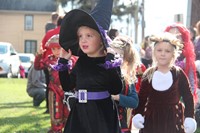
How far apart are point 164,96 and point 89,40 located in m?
1.16

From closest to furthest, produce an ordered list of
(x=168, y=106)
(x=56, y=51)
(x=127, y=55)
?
(x=168, y=106) < (x=127, y=55) < (x=56, y=51)

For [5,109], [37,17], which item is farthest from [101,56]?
[37,17]

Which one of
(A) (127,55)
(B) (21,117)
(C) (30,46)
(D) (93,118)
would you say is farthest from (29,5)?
(D) (93,118)

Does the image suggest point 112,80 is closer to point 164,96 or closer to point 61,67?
point 61,67

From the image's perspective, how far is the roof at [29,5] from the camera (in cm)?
5325

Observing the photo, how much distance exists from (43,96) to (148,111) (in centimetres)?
673

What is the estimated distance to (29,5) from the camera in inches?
2127


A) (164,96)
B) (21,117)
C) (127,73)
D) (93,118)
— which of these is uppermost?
(127,73)

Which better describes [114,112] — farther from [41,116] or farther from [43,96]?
[43,96]

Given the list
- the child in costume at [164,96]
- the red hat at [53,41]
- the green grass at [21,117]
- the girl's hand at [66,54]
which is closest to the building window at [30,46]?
the green grass at [21,117]

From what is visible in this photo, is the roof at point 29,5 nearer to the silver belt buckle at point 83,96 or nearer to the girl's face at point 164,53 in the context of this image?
the girl's face at point 164,53

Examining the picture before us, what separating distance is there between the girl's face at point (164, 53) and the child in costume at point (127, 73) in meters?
0.24

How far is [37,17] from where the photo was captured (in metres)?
52.8

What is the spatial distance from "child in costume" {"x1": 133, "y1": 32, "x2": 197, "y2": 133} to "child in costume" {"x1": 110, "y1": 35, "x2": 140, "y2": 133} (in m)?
0.17
